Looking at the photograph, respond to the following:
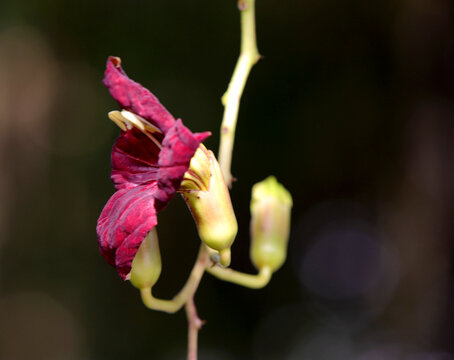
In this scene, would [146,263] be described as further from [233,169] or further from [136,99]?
[233,169]

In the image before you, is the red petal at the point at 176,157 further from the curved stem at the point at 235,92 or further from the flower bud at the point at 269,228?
the flower bud at the point at 269,228

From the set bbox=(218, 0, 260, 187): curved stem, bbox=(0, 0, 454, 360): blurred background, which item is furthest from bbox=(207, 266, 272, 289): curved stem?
bbox=(0, 0, 454, 360): blurred background

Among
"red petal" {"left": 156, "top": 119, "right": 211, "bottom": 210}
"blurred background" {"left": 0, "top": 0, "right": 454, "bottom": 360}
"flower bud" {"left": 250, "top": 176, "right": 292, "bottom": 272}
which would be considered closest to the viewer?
"red petal" {"left": 156, "top": 119, "right": 211, "bottom": 210}

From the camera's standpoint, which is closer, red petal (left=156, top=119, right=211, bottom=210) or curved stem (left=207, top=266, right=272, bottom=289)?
red petal (left=156, top=119, right=211, bottom=210)

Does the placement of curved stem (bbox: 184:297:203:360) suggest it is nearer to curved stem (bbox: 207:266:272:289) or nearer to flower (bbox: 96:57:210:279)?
curved stem (bbox: 207:266:272:289)

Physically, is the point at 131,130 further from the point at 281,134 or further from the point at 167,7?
the point at 167,7

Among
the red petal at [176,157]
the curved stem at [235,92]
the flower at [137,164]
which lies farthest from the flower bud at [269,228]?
the red petal at [176,157]
